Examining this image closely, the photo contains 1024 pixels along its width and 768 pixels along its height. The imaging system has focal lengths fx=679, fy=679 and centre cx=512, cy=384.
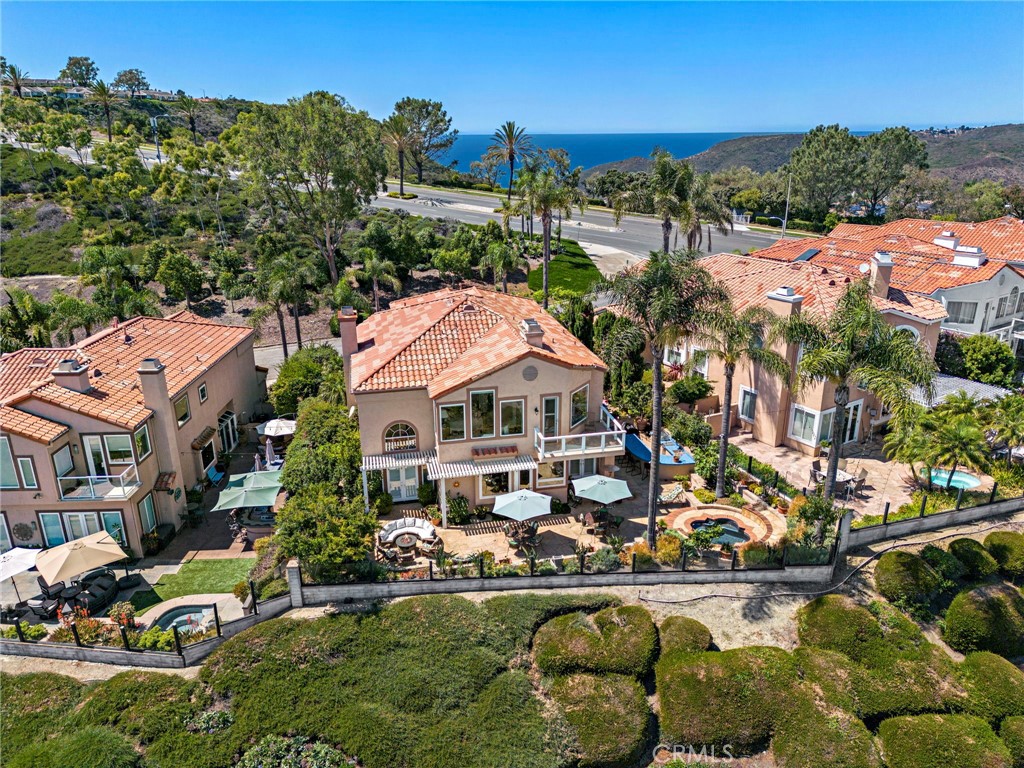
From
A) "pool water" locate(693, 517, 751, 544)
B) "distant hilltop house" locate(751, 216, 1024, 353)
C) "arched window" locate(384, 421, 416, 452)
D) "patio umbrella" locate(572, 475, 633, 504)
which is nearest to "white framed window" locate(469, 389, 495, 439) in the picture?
"arched window" locate(384, 421, 416, 452)

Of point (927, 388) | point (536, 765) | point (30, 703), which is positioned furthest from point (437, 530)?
point (927, 388)

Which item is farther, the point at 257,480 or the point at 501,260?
the point at 501,260

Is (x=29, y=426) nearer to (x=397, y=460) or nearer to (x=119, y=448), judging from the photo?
(x=119, y=448)

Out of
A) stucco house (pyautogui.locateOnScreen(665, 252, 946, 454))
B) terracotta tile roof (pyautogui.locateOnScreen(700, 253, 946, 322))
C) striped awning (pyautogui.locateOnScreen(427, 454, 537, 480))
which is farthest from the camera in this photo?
terracotta tile roof (pyautogui.locateOnScreen(700, 253, 946, 322))

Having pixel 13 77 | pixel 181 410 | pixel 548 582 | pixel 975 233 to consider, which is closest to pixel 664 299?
pixel 548 582

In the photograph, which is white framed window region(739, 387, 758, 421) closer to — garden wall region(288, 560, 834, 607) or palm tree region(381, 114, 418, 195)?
garden wall region(288, 560, 834, 607)

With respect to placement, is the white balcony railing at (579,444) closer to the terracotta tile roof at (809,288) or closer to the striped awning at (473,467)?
the striped awning at (473,467)
